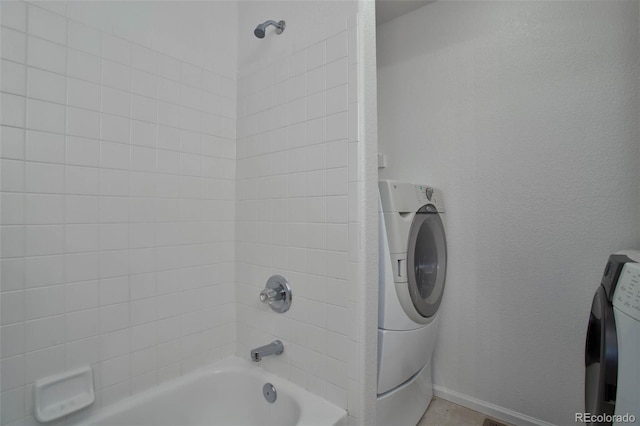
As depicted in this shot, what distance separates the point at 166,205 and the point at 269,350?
0.79m

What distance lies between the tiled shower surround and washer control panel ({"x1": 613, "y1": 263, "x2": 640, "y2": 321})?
74 cm

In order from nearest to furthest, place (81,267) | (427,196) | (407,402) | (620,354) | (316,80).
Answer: (620,354)
(81,267)
(316,80)
(407,402)
(427,196)

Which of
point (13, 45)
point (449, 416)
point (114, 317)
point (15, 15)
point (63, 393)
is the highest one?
point (15, 15)

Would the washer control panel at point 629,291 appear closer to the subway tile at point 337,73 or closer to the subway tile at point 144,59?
the subway tile at point 337,73

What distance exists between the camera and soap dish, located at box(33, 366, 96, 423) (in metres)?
0.95

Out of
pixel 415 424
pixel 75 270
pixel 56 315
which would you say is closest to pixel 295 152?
pixel 75 270

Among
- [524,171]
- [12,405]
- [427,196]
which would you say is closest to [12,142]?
[12,405]

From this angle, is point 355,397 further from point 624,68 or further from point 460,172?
point 624,68

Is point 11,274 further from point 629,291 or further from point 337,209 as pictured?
point 629,291

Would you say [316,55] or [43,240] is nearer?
[43,240]

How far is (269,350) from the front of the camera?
126 centimetres

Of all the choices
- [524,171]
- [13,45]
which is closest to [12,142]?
Answer: [13,45]

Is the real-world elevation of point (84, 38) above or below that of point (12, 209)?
above

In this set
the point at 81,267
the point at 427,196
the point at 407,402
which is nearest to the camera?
the point at 81,267
